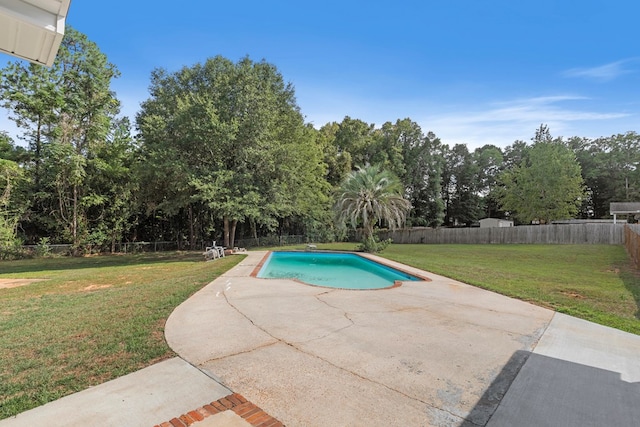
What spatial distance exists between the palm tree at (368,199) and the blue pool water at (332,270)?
6.66 ft

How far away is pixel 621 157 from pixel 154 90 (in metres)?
42.6

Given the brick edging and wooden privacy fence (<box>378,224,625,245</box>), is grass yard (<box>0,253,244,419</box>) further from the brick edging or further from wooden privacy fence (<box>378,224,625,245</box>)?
wooden privacy fence (<box>378,224,625,245</box>)

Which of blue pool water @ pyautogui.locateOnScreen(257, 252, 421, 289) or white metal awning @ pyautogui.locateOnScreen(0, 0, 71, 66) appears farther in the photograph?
blue pool water @ pyautogui.locateOnScreen(257, 252, 421, 289)

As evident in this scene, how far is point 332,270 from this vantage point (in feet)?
40.9

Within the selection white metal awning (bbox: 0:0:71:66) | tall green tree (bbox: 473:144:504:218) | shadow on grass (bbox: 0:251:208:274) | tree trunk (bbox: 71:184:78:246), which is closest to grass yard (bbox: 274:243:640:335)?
white metal awning (bbox: 0:0:71:66)

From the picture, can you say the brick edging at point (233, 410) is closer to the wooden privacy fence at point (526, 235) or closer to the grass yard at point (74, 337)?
the grass yard at point (74, 337)

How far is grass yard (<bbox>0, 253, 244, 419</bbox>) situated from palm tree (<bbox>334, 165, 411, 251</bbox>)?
9.23 metres

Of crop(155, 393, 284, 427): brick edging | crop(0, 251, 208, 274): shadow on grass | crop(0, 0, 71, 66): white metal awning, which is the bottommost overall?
crop(0, 251, 208, 274): shadow on grass

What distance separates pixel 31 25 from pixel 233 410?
2667 mm

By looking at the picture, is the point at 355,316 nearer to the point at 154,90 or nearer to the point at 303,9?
the point at 303,9

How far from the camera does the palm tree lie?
1496cm

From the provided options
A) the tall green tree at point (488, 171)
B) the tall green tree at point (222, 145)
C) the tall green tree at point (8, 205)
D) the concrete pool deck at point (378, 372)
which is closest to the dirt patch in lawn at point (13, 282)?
the concrete pool deck at point (378, 372)

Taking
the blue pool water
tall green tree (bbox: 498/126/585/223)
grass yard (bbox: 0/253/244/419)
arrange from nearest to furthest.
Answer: grass yard (bbox: 0/253/244/419), the blue pool water, tall green tree (bbox: 498/126/585/223)

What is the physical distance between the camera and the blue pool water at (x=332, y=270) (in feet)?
31.3
